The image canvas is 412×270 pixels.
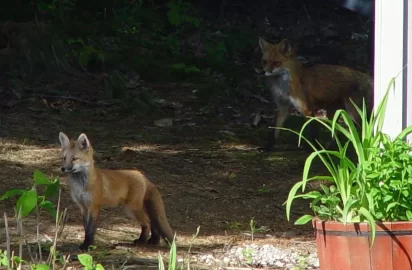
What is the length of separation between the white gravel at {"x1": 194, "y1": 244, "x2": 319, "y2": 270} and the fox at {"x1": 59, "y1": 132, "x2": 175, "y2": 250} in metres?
0.61

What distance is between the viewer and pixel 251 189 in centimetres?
842

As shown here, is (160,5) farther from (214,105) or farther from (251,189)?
(251,189)

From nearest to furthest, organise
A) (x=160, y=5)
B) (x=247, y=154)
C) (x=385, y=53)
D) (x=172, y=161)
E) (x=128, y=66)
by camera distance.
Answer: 1. (x=385, y=53)
2. (x=172, y=161)
3. (x=247, y=154)
4. (x=128, y=66)
5. (x=160, y=5)

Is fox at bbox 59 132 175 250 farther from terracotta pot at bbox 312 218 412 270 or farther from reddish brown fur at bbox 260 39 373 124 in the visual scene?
reddish brown fur at bbox 260 39 373 124

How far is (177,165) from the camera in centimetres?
913

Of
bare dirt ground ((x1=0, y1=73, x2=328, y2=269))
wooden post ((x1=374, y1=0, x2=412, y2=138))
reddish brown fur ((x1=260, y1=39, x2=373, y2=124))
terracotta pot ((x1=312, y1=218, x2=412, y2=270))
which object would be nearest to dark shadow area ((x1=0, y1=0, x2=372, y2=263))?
bare dirt ground ((x1=0, y1=73, x2=328, y2=269))

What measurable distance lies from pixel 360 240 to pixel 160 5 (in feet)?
36.1

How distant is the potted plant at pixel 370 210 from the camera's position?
4055 mm

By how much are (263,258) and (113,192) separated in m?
1.30

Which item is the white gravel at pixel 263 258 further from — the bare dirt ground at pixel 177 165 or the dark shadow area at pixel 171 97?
the dark shadow area at pixel 171 97

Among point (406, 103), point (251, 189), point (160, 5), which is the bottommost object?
point (251, 189)

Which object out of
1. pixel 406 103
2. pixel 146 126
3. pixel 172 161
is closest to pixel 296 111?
pixel 146 126

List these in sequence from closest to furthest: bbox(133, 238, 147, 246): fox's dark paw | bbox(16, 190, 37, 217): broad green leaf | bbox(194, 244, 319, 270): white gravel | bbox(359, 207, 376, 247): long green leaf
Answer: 1. bbox(359, 207, 376, 247): long green leaf
2. bbox(16, 190, 37, 217): broad green leaf
3. bbox(194, 244, 319, 270): white gravel
4. bbox(133, 238, 147, 246): fox's dark paw

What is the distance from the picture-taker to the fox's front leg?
236 inches
